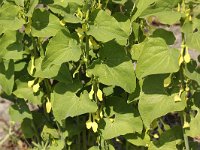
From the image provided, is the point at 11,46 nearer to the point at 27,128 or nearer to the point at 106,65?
the point at 106,65

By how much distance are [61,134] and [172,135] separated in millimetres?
771

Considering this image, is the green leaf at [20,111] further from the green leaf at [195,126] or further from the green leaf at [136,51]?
the green leaf at [195,126]

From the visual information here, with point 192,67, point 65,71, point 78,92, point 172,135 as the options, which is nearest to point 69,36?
point 65,71

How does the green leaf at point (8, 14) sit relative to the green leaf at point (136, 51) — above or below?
above

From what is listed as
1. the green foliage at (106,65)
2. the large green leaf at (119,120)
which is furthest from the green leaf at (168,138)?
the large green leaf at (119,120)

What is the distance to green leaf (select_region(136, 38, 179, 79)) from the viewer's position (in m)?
2.57

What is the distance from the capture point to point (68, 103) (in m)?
2.87

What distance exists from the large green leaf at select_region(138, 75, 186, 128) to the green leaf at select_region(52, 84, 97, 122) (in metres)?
0.30

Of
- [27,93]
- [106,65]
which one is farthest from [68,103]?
[27,93]

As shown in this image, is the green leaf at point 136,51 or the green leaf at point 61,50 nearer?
the green leaf at point 61,50

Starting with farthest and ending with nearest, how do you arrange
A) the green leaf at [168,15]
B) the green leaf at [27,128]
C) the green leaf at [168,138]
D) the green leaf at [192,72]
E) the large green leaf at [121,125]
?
the green leaf at [27,128], the green leaf at [168,138], the large green leaf at [121,125], the green leaf at [192,72], the green leaf at [168,15]

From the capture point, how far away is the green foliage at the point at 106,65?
262 centimetres

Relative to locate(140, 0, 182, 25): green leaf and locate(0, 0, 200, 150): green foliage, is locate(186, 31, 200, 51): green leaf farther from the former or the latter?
locate(140, 0, 182, 25): green leaf

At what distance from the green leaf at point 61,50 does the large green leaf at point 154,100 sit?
0.45 meters
